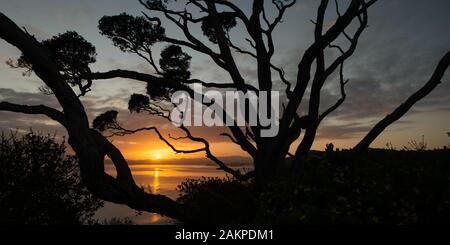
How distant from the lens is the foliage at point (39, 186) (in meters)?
12.7

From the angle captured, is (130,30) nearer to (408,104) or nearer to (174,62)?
(174,62)

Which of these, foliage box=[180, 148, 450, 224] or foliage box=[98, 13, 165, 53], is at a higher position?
foliage box=[98, 13, 165, 53]

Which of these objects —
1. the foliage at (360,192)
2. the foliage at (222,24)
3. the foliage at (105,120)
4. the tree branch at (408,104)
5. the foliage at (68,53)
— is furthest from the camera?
the foliage at (105,120)

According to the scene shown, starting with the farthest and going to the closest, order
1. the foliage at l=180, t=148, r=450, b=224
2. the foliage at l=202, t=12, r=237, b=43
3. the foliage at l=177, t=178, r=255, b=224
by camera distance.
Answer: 1. the foliage at l=202, t=12, r=237, b=43
2. the foliage at l=177, t=178, r=255, b=224
3. the foliage at l=180, t=148, r=450, b=224

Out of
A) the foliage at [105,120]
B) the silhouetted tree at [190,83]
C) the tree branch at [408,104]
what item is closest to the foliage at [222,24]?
the silhouetted tree at [190,83]

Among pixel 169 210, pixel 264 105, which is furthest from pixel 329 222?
pixel 264 105

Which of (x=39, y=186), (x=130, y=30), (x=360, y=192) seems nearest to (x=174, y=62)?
(x=130, y=30)

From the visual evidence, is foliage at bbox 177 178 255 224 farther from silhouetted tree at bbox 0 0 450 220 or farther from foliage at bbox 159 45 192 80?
foliage at bbox 159 45 192 80

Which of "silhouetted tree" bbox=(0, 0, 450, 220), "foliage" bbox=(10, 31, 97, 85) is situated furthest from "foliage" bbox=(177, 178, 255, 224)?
"foliage" bbox=(10, 31, 97, 85)

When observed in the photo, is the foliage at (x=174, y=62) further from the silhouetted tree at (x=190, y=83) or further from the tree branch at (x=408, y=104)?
the tree branch at (x=408, y=104)

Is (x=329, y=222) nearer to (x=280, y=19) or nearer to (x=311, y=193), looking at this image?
(x=311, y=193)

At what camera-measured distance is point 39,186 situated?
13.4m

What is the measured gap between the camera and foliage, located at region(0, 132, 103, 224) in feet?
41.8

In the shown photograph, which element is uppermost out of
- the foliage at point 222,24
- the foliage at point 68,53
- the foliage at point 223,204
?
the foliage at point 222,24
